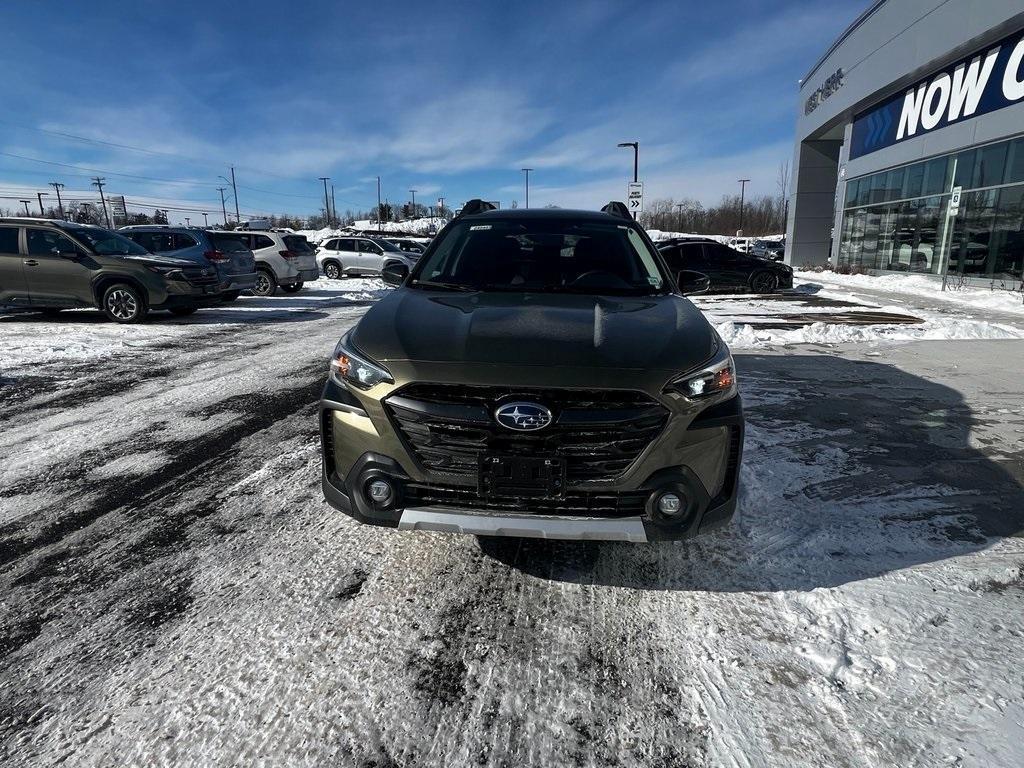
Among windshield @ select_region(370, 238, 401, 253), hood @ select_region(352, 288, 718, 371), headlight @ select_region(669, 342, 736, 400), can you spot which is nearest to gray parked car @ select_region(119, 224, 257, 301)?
hood @ select_region(352, 288, 718, 371)

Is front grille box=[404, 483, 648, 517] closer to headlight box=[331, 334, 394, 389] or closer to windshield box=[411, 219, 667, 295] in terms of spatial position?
headlight box=[331, 334, 394, 389]

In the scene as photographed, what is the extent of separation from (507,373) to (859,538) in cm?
212

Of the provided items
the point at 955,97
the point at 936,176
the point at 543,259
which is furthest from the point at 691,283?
the point at 936,176

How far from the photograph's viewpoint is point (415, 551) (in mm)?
2822

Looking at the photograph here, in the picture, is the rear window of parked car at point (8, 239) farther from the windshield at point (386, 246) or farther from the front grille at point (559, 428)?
the windshield at point (386, 246)

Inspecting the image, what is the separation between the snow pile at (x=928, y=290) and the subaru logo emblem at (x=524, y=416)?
15841mm

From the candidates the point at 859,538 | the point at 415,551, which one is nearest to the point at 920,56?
the point at 859,538

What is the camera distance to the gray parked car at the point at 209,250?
459 inches

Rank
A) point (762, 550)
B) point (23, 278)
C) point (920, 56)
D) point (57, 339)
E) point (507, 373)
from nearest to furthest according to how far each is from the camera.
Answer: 1. point (507, 373)
2. point (762, 550)
3. point (57, 339)
4. point (23, 278)
5. point (920, 56)

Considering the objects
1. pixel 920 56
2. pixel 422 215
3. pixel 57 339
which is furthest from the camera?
pixel 422 215

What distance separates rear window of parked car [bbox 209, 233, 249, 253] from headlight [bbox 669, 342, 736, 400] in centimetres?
1221

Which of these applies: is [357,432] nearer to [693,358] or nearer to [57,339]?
[693,358]

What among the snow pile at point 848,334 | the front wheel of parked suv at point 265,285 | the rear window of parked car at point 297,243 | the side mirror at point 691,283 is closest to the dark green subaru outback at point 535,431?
the side mirror at point 691,283

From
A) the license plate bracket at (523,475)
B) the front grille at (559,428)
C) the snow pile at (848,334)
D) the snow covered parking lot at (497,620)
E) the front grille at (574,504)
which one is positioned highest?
the front grille at (559,428)
